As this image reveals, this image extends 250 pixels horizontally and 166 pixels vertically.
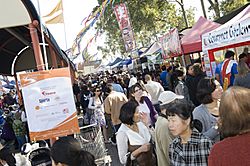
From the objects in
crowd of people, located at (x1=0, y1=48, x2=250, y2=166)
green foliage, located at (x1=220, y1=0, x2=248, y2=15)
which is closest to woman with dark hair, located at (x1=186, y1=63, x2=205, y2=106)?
crowd of people, located at (x1=0, y1=48, x2=250, y2=166)

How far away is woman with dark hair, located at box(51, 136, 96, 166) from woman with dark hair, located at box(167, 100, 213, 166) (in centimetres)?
78

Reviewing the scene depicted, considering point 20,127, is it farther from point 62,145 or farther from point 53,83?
point 62,145

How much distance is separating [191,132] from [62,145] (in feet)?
3.71

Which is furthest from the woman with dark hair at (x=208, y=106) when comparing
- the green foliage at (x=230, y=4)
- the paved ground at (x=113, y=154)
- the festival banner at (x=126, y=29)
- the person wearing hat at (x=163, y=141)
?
the green foliage at (x=230, y=4)

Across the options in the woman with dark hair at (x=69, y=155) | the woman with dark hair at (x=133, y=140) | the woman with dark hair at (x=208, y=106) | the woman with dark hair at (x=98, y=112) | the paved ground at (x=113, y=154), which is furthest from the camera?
the woman with dark hair at (x=98, y=112)

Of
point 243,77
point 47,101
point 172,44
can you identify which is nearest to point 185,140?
point 47,101

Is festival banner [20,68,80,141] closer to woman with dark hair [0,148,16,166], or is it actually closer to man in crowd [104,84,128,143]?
woman with dark hair [0,148,16,166]

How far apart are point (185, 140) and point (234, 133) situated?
1.01 m

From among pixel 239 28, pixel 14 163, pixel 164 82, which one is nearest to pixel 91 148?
pixel 14 163

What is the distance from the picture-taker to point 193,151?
2.88 meters

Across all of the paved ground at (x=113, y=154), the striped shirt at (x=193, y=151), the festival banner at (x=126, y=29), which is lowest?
the paved ground at (x=113, y=154)

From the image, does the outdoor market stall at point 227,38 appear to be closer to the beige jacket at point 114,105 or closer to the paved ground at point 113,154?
the beige jacket at point 114,105

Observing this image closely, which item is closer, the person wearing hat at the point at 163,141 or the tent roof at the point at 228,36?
the person wearing hat at the point at 163,141

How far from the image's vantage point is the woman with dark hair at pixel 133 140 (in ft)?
11.6
